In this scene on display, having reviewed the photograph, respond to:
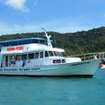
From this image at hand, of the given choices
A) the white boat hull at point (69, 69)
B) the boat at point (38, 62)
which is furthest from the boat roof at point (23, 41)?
the white boat hull at point (69, 69)

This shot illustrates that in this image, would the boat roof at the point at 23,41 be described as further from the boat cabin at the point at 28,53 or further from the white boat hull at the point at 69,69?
the white boat hull at the point at 69,69

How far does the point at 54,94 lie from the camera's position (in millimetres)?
11852

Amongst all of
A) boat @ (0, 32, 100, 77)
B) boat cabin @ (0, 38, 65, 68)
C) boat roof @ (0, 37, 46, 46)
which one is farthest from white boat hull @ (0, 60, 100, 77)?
boat roof @ (0, 37, 46, 46)

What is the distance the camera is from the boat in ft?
61.7

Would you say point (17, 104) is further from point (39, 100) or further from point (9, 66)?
point (9, 66)

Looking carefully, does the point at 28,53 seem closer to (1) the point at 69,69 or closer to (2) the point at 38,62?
(2) the point at 38,62

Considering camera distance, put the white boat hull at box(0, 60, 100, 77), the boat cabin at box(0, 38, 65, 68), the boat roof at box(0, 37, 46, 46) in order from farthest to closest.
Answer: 1. the boat roof at box(0, 37, 46, 46)
2. the boat cabin at box(0, 38, 65, 68)
3. the white boat hull at box(0, 60, 100, 77)

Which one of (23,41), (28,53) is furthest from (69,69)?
(23,41)

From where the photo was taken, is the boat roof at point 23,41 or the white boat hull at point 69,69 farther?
the boat roof at point 23,41

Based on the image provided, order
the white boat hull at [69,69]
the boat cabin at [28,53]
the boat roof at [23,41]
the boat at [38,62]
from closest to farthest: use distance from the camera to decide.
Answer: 1. the white boat hull at [69,69]
2. the boat at [38,62]
3. the boat cabin at [28,53]
4. the boat roof at [23,41]

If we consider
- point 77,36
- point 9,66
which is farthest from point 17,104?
point 77,36

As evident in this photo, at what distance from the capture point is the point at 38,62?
2073cm

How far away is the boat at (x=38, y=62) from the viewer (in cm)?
1880

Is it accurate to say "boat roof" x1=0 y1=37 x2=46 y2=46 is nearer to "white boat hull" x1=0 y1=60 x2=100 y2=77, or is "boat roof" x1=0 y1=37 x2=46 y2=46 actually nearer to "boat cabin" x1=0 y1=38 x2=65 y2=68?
"boat cabin" x1=0 y1=38 x2=65 y2=68
